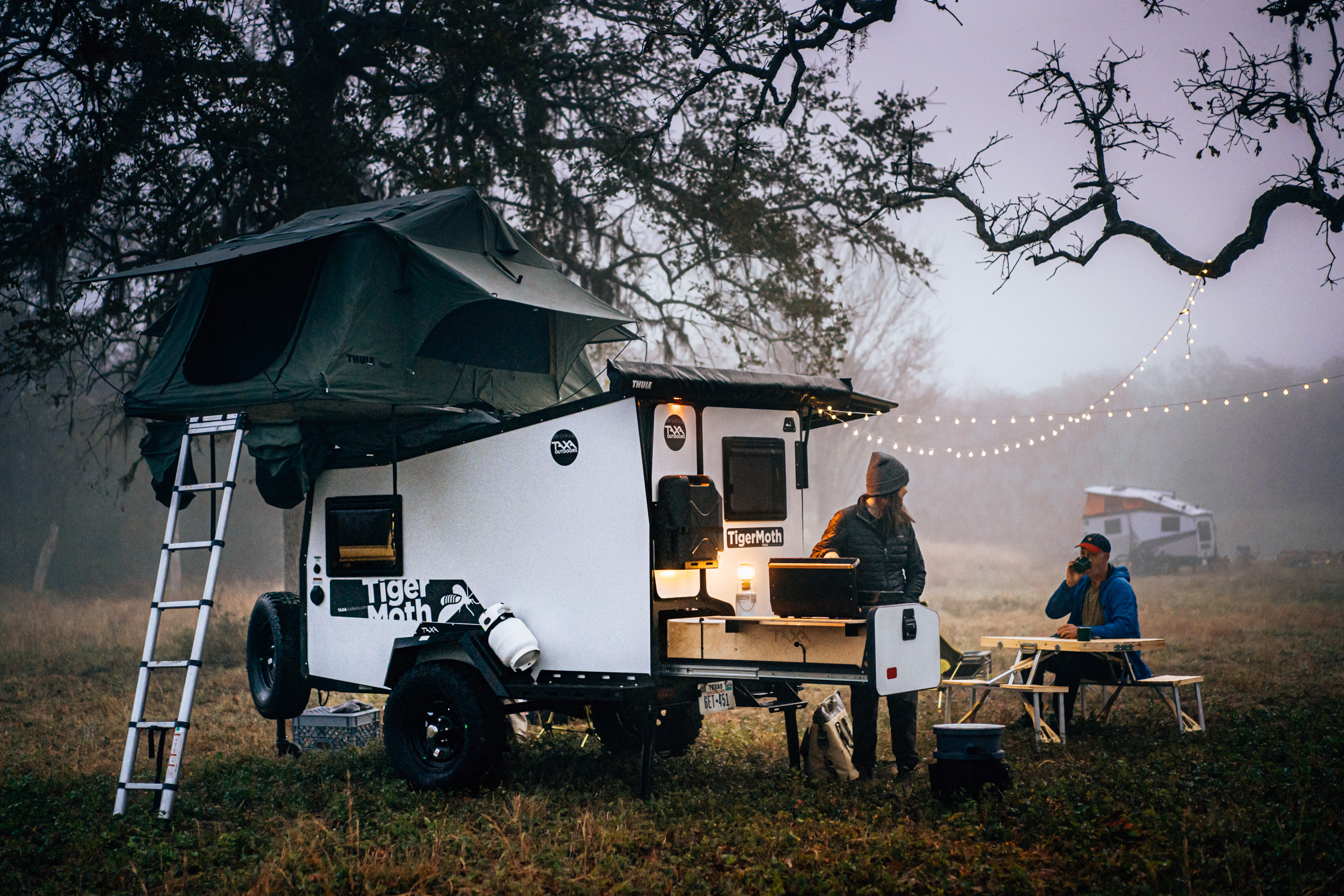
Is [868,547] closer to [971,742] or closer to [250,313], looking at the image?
[971,742]

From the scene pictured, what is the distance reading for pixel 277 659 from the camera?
8.46m

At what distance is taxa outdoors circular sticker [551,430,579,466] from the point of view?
23.4 ft

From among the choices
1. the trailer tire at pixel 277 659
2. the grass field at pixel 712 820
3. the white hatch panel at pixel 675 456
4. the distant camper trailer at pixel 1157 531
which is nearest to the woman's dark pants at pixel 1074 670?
the grass field at pixel 712 820

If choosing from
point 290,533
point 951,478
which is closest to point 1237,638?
point 290,533

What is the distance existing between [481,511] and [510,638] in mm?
923

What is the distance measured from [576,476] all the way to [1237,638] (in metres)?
12.0

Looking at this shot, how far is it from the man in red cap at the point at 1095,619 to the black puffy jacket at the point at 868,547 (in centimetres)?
187

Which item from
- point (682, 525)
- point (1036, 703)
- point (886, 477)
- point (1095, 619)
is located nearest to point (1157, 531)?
point (1095, 619)

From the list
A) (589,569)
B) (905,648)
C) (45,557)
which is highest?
(45,557)

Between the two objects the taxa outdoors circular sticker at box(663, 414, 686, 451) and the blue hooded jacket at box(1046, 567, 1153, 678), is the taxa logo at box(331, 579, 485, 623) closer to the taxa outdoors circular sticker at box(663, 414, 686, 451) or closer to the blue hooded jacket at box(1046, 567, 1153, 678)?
the taxa outdoors circular sticker at box(663, 414, 686, 451)

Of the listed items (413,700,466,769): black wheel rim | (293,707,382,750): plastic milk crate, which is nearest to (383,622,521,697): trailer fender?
(413,700,466,769): black wheel rim

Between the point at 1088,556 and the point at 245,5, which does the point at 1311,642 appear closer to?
the point at 1088,556

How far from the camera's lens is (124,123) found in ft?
43.8

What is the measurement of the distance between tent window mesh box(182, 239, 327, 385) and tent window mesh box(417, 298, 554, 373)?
0.98m
